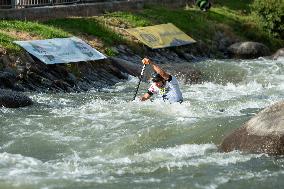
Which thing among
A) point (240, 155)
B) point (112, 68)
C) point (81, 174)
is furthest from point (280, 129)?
point (112, 68)

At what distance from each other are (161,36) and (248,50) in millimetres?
4186

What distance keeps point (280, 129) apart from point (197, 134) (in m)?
2.39

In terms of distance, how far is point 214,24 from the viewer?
110ft

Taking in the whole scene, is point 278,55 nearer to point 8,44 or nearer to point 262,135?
point 8,44

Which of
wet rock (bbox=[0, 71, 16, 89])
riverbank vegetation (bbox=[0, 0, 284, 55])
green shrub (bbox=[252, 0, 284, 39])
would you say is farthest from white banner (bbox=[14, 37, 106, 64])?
green shrub (bbox=[252, 0, 284, 39])

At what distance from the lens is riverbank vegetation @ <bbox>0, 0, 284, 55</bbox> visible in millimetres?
24391

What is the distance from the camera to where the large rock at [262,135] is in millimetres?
12336

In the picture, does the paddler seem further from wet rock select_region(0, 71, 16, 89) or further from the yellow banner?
the yellow banner

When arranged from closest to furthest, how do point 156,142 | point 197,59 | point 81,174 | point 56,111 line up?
point 81,174
point 156,142
point 56,111
point 197,59

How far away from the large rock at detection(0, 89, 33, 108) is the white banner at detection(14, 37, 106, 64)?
3530 millimetres

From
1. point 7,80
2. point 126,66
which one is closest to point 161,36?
point 126,66

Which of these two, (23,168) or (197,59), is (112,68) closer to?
(197,59)

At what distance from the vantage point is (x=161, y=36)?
2930 centimetres

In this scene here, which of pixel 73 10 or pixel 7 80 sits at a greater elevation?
pixel 73 10
